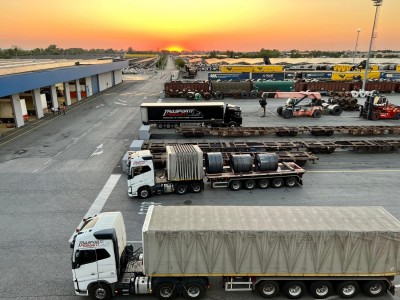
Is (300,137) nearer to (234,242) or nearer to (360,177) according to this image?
(360,177)

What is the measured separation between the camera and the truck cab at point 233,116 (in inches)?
1437

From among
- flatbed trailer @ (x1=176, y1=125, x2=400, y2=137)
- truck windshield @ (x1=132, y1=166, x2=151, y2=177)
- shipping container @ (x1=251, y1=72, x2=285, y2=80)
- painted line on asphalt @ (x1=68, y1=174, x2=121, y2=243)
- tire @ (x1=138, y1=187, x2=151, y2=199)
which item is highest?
shipping container @ (x1=251, y1=72, x2=285, y2=80)

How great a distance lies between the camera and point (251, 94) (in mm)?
58688

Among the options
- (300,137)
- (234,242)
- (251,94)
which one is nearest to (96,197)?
(234,242)

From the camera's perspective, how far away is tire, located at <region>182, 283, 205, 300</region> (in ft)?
37.5

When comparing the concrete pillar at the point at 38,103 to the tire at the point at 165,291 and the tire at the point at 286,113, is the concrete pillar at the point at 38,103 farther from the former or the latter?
the tire at the point at 165,291

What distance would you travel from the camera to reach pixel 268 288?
11.7 meters

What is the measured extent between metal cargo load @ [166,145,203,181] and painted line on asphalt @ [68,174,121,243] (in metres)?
4.57

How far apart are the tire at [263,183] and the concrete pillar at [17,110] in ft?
103

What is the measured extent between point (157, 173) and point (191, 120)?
50.5ft

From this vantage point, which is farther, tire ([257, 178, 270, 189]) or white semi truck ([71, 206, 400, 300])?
tire ([257, 178, 270, 189])

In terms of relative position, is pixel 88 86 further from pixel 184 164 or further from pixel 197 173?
pixel 197 173

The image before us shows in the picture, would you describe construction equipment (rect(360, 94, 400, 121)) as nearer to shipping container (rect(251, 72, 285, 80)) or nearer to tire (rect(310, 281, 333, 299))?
tire (rect(310, 281, 333, 299))

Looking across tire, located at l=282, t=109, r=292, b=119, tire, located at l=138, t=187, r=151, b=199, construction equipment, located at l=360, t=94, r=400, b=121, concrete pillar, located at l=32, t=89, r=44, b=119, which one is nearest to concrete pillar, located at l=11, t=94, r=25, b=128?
concrete pillar, located at l=32, t=89, r=44, b=119
